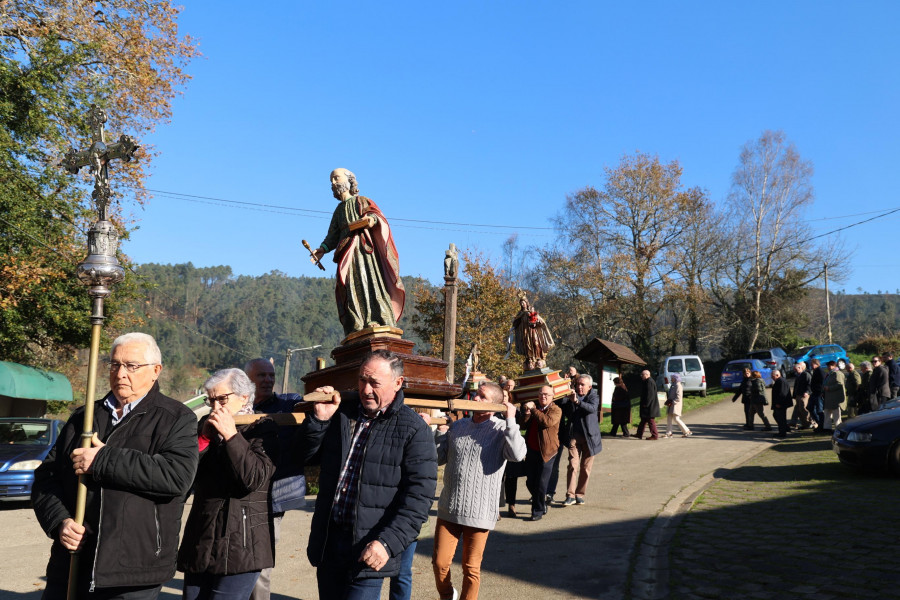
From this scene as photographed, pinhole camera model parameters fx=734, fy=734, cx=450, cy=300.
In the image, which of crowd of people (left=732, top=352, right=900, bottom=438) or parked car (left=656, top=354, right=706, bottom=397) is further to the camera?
parked car (left=656, top=354, right=706, bottom=397)

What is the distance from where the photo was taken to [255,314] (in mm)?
100625

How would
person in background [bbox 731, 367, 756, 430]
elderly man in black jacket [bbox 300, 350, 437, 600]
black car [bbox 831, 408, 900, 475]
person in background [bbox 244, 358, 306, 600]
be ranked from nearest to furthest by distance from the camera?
elderly man in black jacket [bbox 300, 350, 437, 600] < person in background [bbox 244, 358, 306, 600] < black car [bbox 831, 408, 900, 475] < person in background [bbox 731, 367, 756, 430]

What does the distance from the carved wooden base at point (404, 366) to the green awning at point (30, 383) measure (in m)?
14.2

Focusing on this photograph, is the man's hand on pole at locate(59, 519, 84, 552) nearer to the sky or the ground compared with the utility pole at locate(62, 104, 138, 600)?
nearer to the ground

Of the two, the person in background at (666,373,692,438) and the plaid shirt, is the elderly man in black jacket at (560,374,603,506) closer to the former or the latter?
the plaid shirt

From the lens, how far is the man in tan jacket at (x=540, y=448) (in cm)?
887

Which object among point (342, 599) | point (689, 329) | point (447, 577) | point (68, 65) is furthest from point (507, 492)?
point (689, 329)

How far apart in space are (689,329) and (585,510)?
32664 millimetres

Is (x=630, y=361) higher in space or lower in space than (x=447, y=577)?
higher

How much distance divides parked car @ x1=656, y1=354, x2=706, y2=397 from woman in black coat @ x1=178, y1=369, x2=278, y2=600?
1035 inches

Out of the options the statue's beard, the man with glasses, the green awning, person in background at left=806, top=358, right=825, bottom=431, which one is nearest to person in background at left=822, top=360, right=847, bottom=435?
person in background at left=806, top=358, right=825, bottom=431

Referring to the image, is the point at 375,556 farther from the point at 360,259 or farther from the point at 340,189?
the point at 340,189

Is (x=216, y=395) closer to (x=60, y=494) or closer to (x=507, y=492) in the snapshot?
(x=60, y=494)

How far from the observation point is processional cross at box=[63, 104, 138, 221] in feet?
15.4
